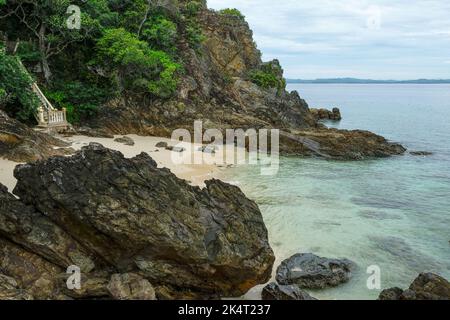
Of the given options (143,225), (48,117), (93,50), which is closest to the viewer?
(143,225)

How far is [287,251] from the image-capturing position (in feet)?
44.1

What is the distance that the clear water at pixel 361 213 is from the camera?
13.2 meters

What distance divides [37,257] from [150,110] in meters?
22.5

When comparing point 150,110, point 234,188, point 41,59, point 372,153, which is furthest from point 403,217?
point 41,59

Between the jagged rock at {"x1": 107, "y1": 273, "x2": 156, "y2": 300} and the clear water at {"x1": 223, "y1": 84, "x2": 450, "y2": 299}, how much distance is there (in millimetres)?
4846

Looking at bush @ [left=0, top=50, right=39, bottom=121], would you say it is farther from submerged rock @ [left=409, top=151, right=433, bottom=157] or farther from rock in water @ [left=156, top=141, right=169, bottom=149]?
submerged rock @ [left=409, top=151, right=433, bottom=157]

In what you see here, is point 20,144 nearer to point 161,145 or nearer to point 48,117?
point 48,117

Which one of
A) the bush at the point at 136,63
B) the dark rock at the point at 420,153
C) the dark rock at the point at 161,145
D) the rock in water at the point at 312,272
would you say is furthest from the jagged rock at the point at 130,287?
the dark rock at the point at 420,153

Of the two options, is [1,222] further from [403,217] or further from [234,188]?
[403,217]

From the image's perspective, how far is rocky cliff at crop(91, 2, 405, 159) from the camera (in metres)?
30.0

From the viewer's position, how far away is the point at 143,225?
9.18m

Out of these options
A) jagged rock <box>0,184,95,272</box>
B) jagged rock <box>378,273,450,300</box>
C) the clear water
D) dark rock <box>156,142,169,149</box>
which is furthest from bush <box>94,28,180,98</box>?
jagged rock <box>378,273,450,300</box>

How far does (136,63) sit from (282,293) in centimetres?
2340

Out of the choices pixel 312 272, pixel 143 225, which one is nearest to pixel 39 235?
pixel 143 225
